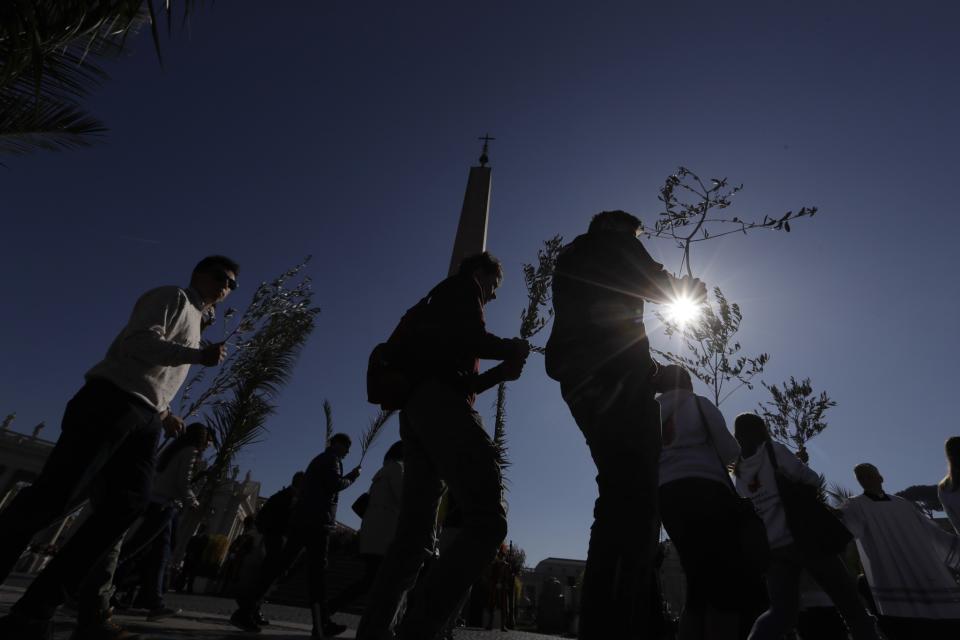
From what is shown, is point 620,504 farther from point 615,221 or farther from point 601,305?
point 615,221

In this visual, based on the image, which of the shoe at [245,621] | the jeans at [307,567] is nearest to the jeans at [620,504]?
the jeans at [307,567]

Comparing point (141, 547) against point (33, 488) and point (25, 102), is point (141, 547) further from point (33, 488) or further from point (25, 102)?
point (25, 102)

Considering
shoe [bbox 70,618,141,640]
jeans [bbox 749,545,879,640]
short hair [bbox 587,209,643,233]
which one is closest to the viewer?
shoe [bbox 70,618,141,640]

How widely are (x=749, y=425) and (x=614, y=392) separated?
2210 millimetres

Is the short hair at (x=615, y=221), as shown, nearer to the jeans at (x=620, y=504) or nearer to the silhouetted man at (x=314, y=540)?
the jeans at (x=620, y=504)

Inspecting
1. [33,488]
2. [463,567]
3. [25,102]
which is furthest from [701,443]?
[25,102]

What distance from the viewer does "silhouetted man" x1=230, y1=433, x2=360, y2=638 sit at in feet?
12.9

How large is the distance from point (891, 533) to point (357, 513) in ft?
14.0

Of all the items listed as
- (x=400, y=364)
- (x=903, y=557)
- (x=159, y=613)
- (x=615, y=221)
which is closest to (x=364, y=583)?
(x=159, y=613)

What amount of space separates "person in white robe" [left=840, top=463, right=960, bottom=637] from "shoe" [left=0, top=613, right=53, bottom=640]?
15.7 ft

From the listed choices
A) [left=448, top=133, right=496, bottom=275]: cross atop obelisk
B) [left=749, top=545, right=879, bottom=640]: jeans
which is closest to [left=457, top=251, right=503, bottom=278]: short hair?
[left=749, top=545, right=879, bottom=640]: jeans

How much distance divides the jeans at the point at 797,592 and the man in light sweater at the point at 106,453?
307cm

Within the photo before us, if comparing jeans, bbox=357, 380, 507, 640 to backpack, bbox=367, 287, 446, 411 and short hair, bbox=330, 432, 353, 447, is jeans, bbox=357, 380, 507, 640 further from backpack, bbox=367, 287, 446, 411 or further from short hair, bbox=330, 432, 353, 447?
Result: short hair, bbox=330, 432, 353, 447

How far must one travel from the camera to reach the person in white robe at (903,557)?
3541mm
